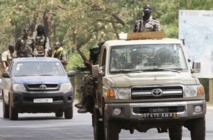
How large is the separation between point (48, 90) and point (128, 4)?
2754cm

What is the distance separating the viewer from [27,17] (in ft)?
223

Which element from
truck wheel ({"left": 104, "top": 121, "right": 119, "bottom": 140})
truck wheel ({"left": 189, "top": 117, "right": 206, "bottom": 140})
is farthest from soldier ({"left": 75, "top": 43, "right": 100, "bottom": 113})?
truck wheel ({"left": 189, "top": 117, "right": 206, "bottom": 140})

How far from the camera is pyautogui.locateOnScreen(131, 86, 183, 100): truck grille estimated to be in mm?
17125

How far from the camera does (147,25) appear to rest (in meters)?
20.4

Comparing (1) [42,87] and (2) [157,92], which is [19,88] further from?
(2) [157,92]

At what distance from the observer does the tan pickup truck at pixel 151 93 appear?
1708 cm

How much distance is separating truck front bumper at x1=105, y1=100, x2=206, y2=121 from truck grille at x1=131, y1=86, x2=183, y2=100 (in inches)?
4.8

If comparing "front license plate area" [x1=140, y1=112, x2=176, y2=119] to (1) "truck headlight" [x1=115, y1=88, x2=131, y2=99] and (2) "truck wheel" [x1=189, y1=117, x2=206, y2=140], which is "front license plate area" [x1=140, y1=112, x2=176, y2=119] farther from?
(2) "truck wheel" [x1=189, y1=117, x2=206, y2=140]

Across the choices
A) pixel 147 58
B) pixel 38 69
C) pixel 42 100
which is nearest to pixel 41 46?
pixel 38 69

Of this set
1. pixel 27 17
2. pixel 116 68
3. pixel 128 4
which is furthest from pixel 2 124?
pixel 27 17

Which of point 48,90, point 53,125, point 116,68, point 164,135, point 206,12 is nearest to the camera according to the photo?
point 116,68

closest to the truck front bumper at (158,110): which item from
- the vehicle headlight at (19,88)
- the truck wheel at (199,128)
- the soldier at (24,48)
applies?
the truck wheel at (199,128)

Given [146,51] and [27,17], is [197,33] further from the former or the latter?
[27,17]

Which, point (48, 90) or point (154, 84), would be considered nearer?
point (154, 84)
